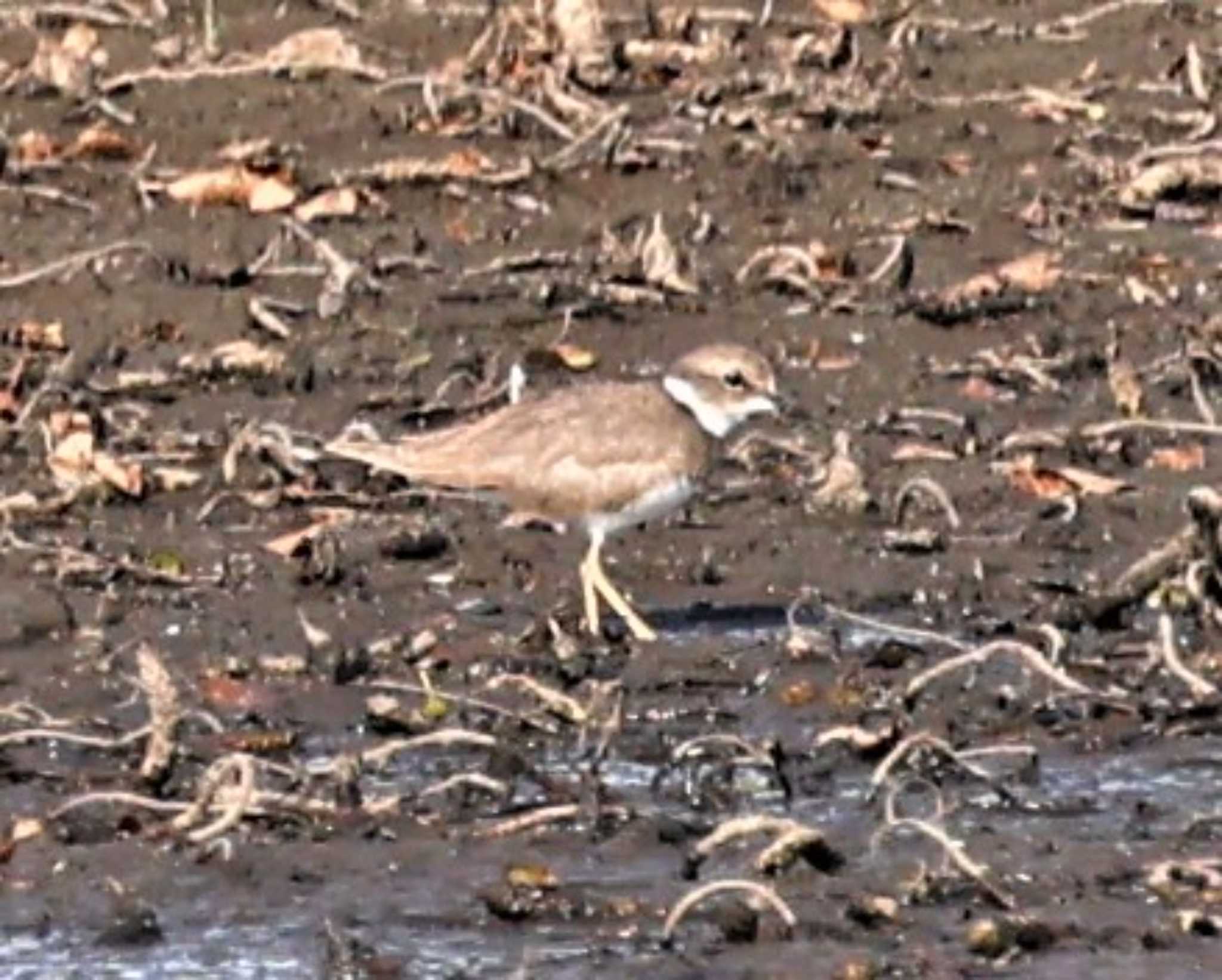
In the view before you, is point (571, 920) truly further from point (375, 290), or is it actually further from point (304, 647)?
point (375, 290)

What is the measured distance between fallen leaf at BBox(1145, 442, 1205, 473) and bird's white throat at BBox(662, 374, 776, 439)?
1.15 meters

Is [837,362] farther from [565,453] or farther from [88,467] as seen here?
[88,467]

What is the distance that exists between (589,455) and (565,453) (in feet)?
0.20

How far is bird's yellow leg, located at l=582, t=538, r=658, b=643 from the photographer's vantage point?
10859 millimetres

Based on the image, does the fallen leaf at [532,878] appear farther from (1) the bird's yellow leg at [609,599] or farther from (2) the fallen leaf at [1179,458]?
(2) the fallen leaf at [1179,458]

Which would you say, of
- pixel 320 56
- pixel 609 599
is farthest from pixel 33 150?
pixel 609 599

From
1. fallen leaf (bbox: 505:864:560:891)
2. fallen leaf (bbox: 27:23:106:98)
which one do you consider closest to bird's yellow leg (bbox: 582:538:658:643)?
fallen leaf (bbox: 505:864:560:891)

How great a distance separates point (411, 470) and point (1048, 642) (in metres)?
1.86

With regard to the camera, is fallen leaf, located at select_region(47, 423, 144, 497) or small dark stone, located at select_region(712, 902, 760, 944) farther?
fallen leaf, located at select_region(47, 423, 144, 497)

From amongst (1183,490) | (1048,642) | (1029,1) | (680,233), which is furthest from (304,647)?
(1029,1)

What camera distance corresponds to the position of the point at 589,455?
11281 millimetres

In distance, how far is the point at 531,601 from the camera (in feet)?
36.9

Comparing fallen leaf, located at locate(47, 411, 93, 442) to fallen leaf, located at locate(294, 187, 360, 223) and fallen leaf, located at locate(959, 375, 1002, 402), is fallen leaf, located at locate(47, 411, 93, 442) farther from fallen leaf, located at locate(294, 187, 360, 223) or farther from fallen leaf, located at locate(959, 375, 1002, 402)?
fallen leaf, located at locate(959, 375, 1002, 402)

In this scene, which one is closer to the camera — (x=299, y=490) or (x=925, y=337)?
(x=299, y=490)
